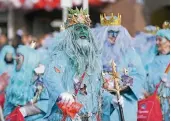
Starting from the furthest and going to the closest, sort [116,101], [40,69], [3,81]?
1. [40,69]
2. [3,81]
3. [116,101]

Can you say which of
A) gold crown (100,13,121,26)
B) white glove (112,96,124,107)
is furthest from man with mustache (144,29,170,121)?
white glove (112,96,124,107)

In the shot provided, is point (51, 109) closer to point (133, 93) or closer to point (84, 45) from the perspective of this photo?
point (84, 45)

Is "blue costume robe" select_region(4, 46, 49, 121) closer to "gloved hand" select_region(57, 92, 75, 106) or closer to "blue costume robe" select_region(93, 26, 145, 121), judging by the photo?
"blue costume robe" select_region(93, 26, 145, 121)

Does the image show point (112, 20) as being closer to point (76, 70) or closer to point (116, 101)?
point (116, 101)

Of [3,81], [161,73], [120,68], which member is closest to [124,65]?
[120,68]

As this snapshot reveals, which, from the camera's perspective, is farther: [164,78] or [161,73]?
[161,73]

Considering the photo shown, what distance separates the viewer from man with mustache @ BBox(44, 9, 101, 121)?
6.41 meters

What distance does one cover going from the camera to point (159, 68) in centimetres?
934

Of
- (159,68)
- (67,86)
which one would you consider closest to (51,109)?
(67,86)

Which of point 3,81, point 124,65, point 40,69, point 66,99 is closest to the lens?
point 66,99

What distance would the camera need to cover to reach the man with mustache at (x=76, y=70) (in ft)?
21.0

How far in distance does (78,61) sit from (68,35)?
12.5 inches

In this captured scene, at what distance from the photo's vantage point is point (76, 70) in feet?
21.4

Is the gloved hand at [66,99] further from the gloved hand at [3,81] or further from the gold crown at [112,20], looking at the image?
the gloved hand at [3,81]
